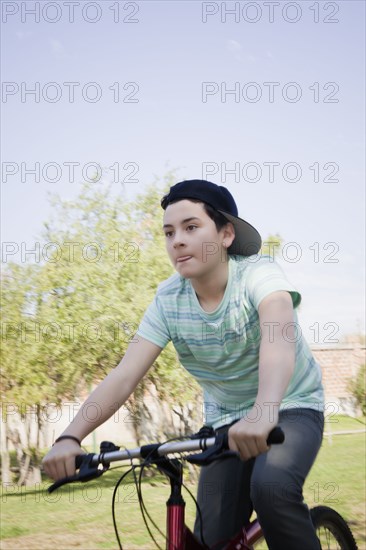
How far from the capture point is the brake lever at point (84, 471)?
8.01 ft

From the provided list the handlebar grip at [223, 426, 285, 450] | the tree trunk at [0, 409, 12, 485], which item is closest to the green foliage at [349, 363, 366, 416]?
the tree trunk at [0, 409, 12, 485]

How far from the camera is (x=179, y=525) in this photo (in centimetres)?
245

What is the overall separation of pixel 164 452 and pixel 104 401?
55 centimetres

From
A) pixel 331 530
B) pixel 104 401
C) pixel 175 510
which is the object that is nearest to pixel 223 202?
pixel 104 401

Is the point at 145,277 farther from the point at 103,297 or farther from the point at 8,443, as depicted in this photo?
the point at 8,443

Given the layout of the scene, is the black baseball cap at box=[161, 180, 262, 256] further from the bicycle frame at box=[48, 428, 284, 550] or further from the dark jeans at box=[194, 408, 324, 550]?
the bicycle frame at box=[48, 428, 284, 550]

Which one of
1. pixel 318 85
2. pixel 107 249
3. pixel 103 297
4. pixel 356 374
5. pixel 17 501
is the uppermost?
pixel 318 85

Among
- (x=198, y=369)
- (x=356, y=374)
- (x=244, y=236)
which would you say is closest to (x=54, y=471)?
(x=198, y=369)

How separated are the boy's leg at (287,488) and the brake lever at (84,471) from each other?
542 mm

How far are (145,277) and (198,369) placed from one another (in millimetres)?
7880

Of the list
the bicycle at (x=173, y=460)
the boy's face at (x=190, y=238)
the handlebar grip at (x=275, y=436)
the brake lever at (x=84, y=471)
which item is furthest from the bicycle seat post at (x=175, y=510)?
the boy's face at (x=190, y=238)

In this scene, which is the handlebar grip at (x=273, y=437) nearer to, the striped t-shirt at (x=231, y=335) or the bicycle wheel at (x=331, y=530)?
the striped t-shirt at (x=231, y=335)

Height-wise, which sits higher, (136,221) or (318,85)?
(318,85)

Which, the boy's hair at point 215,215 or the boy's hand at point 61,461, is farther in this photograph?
the boy's hair at point 215,215
